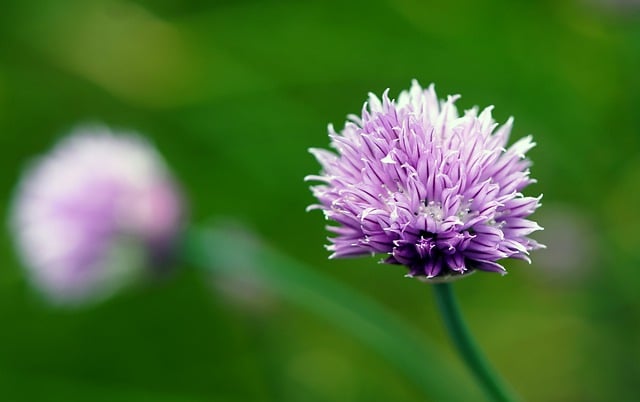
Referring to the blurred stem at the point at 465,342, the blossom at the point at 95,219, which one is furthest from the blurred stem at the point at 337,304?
the blurred stem at the point at 465,342

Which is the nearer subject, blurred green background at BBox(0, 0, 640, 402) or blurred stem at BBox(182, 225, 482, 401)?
blurred stem at BBox(182, 225, 482, 401)

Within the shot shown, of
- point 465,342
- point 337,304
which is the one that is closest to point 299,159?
point 337,304

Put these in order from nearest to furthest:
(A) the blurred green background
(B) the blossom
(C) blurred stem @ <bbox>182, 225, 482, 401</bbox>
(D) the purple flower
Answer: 1. (D) the purple flower
2. (C) blurred stem @ <bbox>182, 225, 482, 401</bbox>
3. (B) the blossom
4. (A) the blurred green background

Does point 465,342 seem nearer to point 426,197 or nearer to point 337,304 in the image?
point 426,197

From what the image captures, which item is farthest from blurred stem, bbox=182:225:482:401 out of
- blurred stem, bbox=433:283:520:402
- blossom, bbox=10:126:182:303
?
blurred stem, bbox=433:283:520:402

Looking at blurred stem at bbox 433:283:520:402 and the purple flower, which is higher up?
the purple flower

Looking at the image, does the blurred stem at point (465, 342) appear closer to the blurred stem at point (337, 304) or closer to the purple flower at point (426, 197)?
the purple flower at point (426, 197)

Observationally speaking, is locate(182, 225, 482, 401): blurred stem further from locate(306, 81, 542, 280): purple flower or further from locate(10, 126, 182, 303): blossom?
locate(306, 81, 542, 280): purple flower
